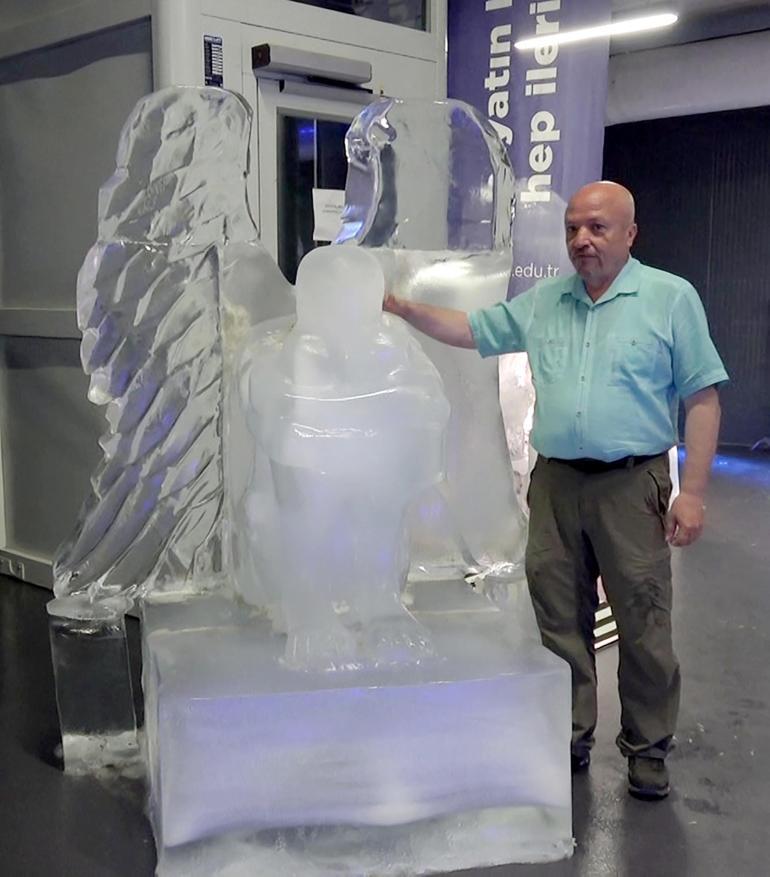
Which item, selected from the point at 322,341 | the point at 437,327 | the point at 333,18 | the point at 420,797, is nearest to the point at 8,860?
the point at 420,797

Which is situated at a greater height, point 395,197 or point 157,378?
Answer: point 395,197

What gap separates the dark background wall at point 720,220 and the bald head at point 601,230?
617cm

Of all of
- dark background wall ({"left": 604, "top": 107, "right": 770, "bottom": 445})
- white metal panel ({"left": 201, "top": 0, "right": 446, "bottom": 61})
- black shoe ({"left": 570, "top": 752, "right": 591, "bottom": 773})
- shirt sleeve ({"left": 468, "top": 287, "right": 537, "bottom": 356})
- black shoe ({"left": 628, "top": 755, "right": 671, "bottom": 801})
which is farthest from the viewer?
dark background wall ({"left": 604, "top": 107, "right": 770, "bottom": 445})

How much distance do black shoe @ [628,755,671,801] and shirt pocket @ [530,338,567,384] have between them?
0.88 meters

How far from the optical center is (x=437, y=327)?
2104mm

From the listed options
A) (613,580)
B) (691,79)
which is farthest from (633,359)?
(691,79)

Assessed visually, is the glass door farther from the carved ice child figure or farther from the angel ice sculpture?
the carved ice child figure

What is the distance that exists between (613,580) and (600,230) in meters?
0.77

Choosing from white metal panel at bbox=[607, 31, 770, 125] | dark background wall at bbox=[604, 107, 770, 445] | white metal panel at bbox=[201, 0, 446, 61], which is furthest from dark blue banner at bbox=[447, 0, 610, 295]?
dark background wall at bbox=[604, 107, 770, 445]

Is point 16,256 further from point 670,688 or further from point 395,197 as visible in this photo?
point 670,688

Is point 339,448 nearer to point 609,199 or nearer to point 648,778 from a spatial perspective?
point 609,199

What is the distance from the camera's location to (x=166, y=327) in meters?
2.08

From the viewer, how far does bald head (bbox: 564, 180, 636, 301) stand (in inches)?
86.0

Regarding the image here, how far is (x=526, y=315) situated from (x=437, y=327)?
290 millimetres
